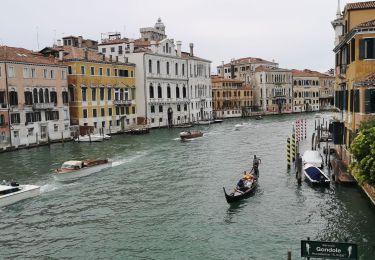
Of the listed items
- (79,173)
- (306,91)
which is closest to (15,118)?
(79,173)

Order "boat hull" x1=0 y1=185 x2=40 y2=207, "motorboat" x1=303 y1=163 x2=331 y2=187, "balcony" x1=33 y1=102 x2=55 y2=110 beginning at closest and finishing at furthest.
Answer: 1. "boat hull" x1=0 y1=185 x2=40 y2=207
2. "motorboat" x1=303 y1=163 x2=331 y2=187
3. "balcony" x1=33 y1=102 x2=55 y2=110

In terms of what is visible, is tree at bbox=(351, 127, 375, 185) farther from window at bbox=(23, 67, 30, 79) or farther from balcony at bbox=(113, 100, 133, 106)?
balcony at bbox=(113, 100, 133, 106)

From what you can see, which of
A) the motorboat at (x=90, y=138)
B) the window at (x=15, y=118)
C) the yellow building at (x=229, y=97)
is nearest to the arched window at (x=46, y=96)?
the window at (x=15, y=118)

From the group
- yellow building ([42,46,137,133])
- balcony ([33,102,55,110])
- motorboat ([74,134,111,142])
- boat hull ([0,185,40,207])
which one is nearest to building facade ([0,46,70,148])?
balcony ([33,102,55,110])

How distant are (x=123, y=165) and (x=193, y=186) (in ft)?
23.7

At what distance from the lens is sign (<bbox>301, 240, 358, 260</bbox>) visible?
342 inches

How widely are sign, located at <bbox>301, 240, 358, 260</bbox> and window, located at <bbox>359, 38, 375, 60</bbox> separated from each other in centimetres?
1133

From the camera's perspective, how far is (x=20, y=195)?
1812cm

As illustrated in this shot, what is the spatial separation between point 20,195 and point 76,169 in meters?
4.97

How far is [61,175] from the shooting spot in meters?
22.3

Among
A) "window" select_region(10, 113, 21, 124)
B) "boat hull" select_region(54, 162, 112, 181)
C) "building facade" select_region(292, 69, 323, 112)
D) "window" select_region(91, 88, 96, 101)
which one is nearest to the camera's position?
"boat hull" select_region(54, 162, 112, 181)

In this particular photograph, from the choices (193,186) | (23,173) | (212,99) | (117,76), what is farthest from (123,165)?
(212,99)

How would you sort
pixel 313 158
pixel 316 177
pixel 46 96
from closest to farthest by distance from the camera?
pixel 316 177 → pixel 313 158 → pixel 46 96

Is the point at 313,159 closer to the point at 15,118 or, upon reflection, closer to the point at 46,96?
the point at 15,118
